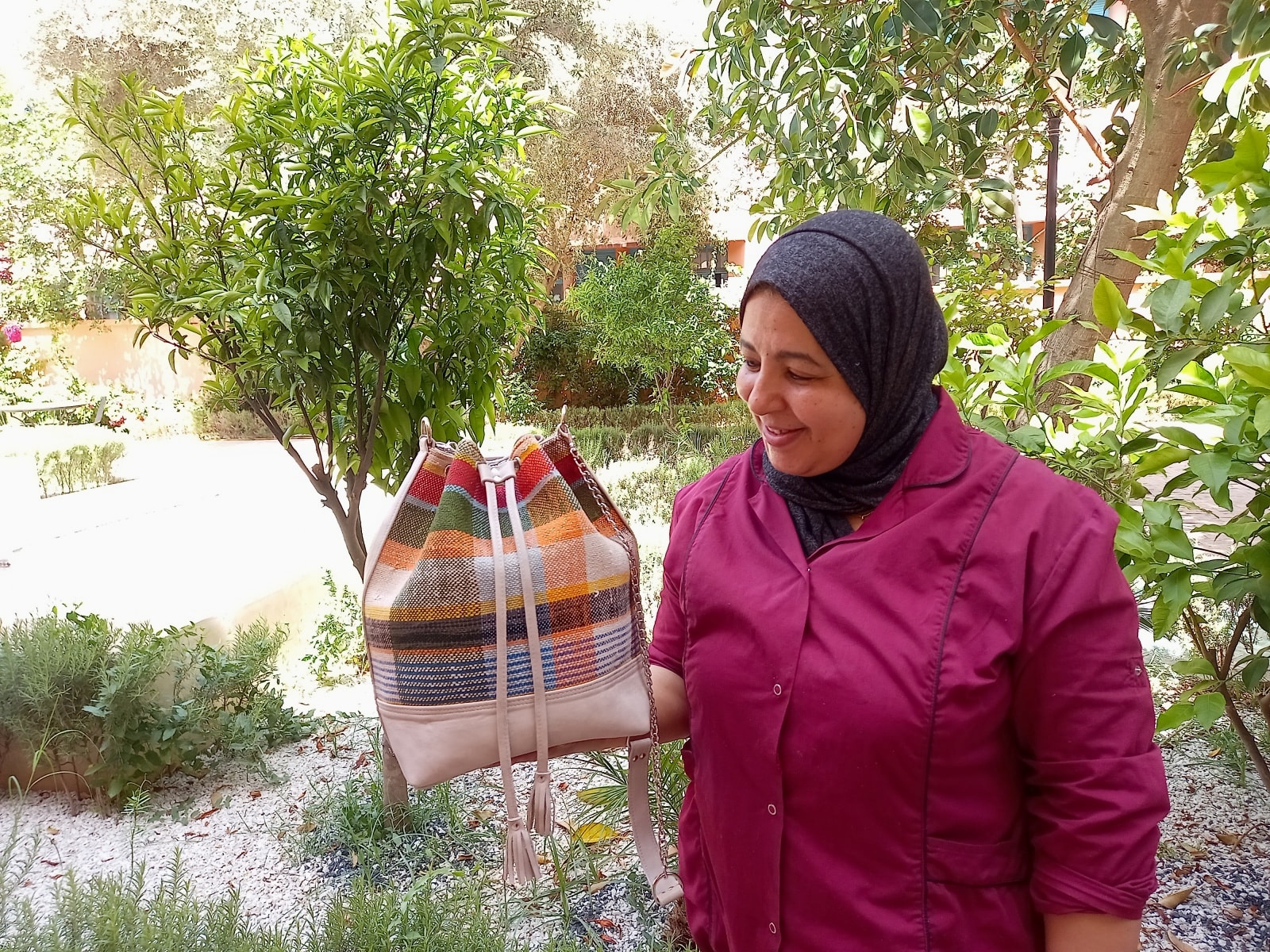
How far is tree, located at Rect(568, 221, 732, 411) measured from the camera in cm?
838

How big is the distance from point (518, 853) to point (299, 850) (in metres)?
1.83

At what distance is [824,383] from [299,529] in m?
5.64

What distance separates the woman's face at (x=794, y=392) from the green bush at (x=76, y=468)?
6905 mm

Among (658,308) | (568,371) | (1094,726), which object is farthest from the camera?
(568,371)

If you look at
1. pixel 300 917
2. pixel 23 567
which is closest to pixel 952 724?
pixel 300 917

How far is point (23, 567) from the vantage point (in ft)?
14.9

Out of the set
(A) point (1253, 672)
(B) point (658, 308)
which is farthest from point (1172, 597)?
(B) point (658, 308)

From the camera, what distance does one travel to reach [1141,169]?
2.49 metres

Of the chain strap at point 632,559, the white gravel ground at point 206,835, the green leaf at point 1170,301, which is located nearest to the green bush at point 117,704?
the white gravel ground at point 206,835

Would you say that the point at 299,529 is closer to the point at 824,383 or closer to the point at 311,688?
the point at 311,688

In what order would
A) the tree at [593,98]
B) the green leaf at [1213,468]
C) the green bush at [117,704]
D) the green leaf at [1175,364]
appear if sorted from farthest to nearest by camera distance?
the tree at [593,98] → the green bush at [117,704] → the green leaf at [1175,364] → the green leaf at [1213,468]

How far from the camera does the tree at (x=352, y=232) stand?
6.36 ft

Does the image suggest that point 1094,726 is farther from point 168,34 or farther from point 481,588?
point 168,34

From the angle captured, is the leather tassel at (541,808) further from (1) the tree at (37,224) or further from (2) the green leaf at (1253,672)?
(1) the tree at (37,224)
